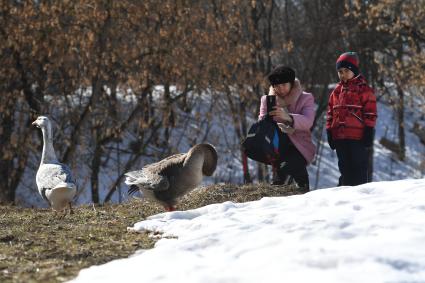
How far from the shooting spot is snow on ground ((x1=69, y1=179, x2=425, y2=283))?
15.8 feet

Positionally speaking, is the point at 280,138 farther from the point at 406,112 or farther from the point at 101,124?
the point at 406,112

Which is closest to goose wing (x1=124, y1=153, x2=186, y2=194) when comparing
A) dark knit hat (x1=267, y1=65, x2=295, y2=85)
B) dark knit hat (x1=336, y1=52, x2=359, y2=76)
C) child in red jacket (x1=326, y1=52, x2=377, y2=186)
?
dark knit hat (x1=267, y1=65, x2=295, y2=85)

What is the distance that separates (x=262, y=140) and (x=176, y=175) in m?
1.49

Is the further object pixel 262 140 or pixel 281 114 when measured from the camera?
pixel 262 140

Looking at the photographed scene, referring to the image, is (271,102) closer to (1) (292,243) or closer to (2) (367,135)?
(2) (367,135)

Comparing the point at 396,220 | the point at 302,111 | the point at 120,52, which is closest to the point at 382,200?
the point at 396,220

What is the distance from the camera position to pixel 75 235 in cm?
672

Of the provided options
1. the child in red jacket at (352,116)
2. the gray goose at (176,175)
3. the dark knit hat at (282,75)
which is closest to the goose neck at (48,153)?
the gray goose at (176,175)

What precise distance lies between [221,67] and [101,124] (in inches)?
132

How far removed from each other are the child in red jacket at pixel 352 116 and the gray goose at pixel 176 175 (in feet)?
6.47

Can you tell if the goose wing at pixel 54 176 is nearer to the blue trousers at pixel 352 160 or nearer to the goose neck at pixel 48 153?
the goose neck at pixel 48 153

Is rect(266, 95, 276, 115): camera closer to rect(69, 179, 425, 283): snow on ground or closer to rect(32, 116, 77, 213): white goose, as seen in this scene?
rect(69, 179, 425, 283): snow on ground

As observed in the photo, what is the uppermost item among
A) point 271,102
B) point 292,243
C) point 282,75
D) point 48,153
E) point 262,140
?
point 282,75

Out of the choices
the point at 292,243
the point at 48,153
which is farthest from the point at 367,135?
Result: the point at 48,153
